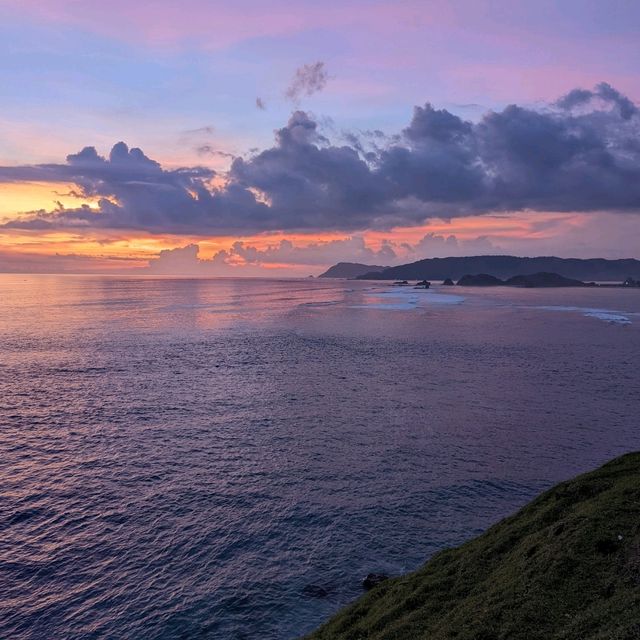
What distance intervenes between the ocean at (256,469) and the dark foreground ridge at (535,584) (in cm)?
376

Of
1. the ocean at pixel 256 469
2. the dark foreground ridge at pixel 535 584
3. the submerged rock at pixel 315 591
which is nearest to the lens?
the dark foreground ridge at pixel 535 584

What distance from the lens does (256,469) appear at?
110ft

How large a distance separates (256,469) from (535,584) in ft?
71.3

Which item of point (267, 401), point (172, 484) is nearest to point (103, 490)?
point (172, 484)

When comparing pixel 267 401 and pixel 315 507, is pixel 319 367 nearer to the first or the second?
pixel 267 401

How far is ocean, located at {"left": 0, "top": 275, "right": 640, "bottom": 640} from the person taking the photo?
21266mm

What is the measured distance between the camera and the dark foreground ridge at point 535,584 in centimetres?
1284

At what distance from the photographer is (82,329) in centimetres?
10525

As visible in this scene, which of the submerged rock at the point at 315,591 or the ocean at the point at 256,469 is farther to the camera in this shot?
the ocean at the point at 256,469

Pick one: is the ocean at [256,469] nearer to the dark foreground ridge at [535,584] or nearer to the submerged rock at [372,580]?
the submerged rock at [372,580]

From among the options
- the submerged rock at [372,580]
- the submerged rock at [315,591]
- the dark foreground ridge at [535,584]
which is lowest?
the submerged rock at [315,591]

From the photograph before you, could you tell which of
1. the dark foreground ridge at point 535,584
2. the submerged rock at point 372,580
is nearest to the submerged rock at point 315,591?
the submerged rock at point 372,580

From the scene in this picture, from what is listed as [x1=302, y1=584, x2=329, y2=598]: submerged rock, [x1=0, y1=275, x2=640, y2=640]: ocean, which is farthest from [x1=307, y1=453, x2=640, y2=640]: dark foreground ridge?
[x1=0, y1=275, x2=640, y2=640]: ocean

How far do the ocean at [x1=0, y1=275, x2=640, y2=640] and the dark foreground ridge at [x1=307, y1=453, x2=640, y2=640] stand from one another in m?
3.76
